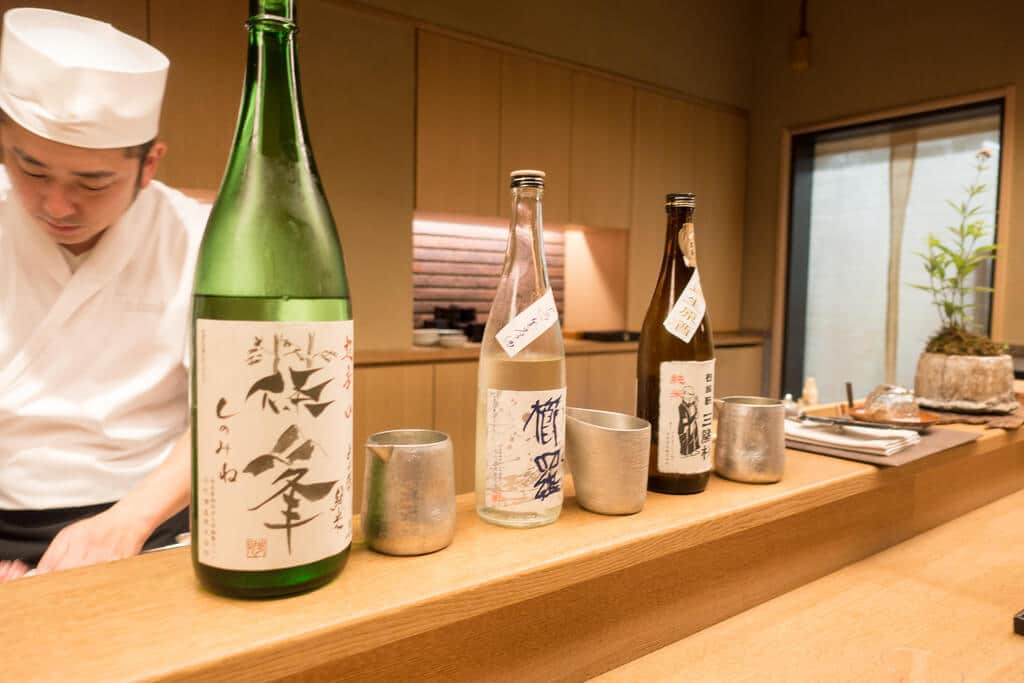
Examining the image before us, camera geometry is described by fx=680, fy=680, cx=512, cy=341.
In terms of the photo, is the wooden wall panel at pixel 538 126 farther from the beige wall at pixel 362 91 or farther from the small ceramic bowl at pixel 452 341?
the small ceramic bowl at pixel 452 341

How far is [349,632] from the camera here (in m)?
0.48

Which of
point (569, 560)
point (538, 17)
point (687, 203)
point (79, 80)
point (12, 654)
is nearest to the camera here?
point (12, 654)

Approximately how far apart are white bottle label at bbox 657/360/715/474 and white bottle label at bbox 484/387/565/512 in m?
0.16

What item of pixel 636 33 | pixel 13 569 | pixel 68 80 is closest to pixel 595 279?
pixel 636 33

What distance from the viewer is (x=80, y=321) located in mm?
1502

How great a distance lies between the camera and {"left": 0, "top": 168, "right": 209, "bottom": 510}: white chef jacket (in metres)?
1.44

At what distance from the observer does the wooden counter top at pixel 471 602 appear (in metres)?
0.45

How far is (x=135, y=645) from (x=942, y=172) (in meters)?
4.66

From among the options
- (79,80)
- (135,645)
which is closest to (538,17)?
(79,80)

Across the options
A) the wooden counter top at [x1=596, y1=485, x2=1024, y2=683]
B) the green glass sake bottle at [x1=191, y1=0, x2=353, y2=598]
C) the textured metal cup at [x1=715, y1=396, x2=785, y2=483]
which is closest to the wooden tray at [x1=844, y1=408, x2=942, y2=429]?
the wooden counter top at [x1=596, y1=485, x2=1024, y2=683]

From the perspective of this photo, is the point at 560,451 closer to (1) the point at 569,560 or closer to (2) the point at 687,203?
(1) the point at 569,560

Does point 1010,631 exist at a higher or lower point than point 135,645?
lower

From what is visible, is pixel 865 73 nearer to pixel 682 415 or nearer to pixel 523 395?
Result: pixel 682 415

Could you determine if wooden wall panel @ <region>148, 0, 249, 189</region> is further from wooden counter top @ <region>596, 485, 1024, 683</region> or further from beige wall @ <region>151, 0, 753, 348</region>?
wooden counter top @ <region>596, 485, 1024, 683</region>
